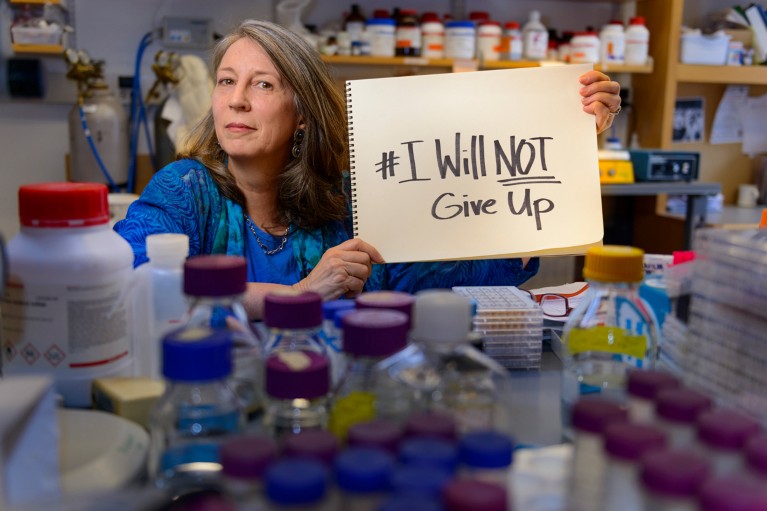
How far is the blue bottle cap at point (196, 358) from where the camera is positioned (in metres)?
0.55

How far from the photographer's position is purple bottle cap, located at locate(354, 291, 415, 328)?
69cm

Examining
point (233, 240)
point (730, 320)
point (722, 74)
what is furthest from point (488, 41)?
point (730, 320)

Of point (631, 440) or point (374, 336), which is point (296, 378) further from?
point (631, 440)

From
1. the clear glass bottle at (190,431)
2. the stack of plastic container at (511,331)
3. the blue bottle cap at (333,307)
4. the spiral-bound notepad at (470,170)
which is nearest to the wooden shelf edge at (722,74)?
the spiral-bound notepad at (470,170)

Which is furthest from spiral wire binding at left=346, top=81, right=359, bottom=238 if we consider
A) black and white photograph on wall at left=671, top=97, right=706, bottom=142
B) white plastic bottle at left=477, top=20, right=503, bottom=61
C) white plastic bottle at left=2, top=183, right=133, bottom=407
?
black and white photograph on wall at left=671, top=97, right=706, bottom=142

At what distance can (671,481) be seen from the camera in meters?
0.45

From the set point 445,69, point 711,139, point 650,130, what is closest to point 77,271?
point 445,69

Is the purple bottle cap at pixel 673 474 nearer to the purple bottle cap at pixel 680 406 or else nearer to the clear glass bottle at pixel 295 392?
the purple bottle cap at pixel 680 406

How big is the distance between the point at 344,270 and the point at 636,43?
271 cm

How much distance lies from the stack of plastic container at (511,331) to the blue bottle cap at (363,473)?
0.51 m

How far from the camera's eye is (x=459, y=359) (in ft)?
2.22

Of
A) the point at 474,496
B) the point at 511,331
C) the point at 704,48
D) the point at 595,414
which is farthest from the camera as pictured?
the point at 704,48

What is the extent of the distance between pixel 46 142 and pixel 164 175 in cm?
193

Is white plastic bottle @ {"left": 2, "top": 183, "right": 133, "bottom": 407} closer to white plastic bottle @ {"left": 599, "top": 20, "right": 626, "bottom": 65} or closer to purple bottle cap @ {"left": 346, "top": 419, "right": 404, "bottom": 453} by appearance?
purple bottle cap @ {"left": 346, "top": 419, "right": 404, "bottom": 453}
